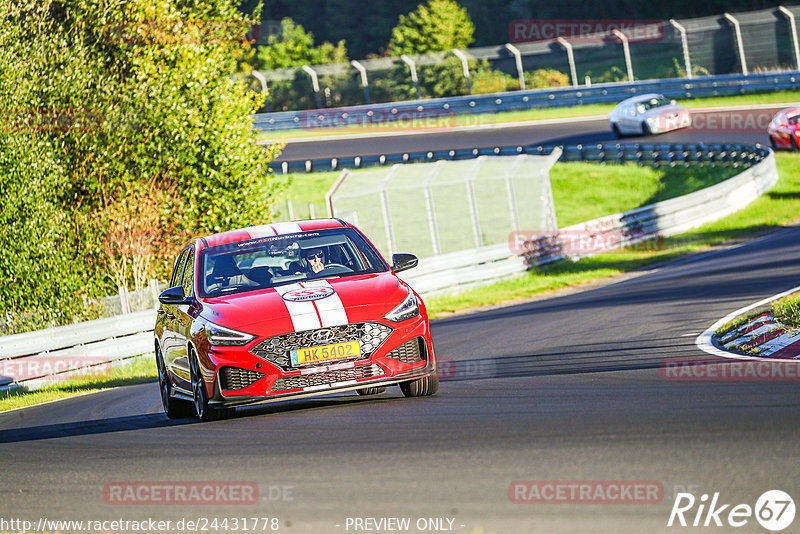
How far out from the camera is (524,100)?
49.0 meters

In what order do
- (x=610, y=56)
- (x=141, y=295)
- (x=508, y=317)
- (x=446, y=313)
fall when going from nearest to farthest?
(x=508, y=317) < (x=141, y=295) < (x=446, y=313) < (x=610, y=56)

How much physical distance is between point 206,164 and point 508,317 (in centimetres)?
971

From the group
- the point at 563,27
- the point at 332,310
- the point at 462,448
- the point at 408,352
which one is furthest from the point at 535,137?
the point at 462,448

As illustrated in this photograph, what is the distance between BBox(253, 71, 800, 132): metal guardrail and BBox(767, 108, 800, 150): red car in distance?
792 cm

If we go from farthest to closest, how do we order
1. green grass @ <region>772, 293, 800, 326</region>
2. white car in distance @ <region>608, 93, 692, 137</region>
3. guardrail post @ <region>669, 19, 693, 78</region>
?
guardrail post @ <region>669, 19, 693, 78</region> → white car in distance @ <region>608, 93, 692, 137</region> → green grass @ <region>772, 293, 800, 326</region>

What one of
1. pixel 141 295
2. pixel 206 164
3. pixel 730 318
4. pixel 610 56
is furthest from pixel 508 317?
pixel 610 56

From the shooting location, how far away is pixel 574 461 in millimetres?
6102

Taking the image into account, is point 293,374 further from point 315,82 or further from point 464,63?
point 315,82

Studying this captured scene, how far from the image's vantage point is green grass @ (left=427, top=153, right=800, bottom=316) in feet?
71.9

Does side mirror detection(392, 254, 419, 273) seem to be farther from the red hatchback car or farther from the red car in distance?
the red car in distance

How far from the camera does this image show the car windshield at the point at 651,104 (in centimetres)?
3931

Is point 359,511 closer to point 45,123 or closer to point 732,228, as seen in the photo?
point 45,123

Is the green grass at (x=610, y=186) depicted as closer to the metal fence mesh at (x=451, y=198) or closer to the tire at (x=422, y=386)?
the metal fence mesh at (x=451, y=198)

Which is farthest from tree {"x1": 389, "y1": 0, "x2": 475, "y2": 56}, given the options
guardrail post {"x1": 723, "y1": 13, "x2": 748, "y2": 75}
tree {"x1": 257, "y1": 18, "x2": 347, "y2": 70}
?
guardrail post {"x1": 723, "y1": 13, "x2": 748, "y2": 75}
